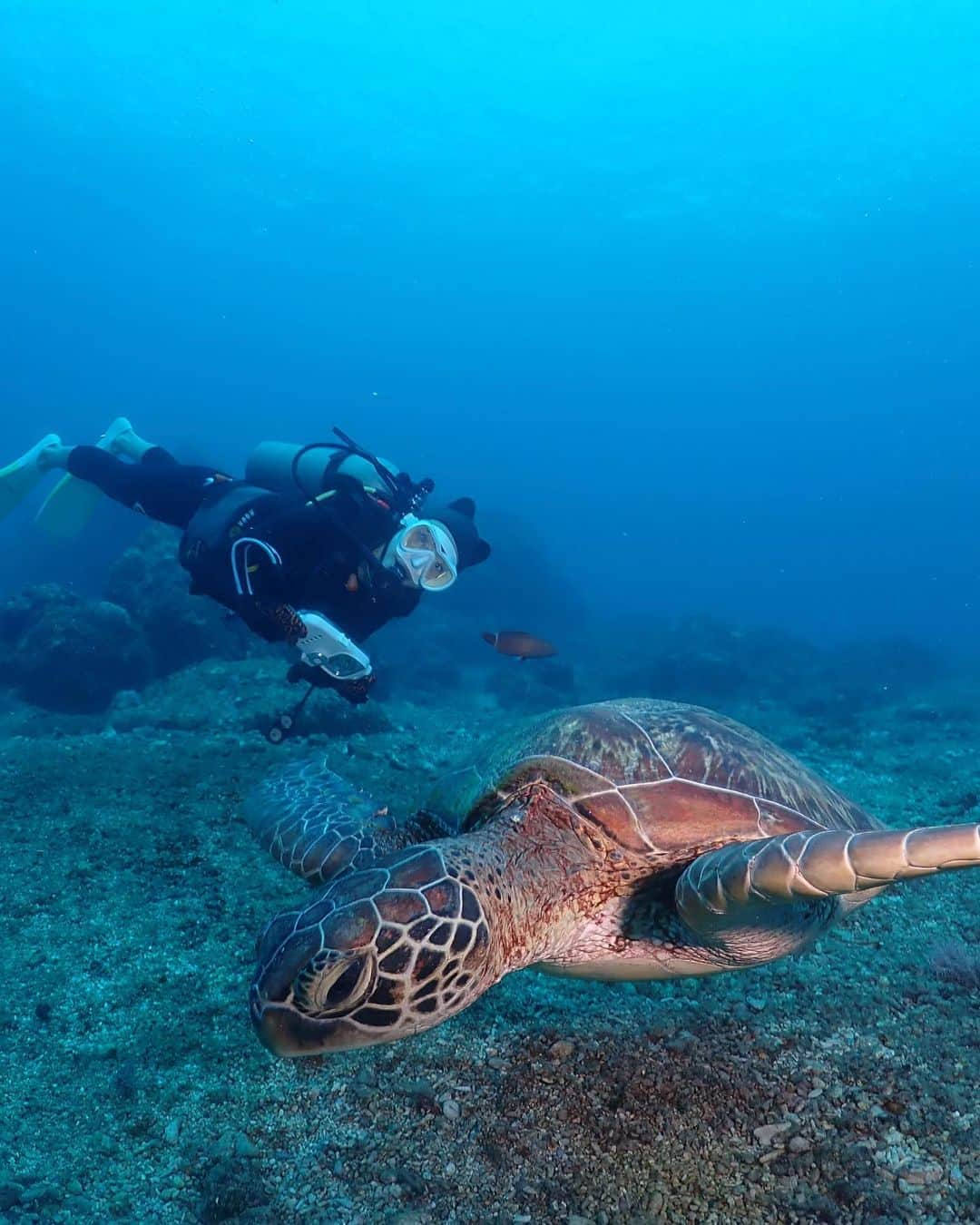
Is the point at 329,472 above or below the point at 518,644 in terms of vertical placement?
above

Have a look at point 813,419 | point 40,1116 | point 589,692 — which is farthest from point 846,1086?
point 813,419

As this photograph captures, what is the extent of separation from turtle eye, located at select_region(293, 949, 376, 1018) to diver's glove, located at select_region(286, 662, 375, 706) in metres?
3.89

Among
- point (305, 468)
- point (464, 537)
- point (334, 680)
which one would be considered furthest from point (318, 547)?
point (305, 468)

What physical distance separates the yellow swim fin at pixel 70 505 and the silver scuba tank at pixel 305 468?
3.11m

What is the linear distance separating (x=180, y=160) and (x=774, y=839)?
83.4 meters

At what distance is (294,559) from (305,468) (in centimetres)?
248

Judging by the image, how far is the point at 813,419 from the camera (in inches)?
5138

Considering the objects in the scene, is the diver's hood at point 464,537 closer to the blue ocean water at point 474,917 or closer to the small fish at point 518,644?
the small fish at point 518,644

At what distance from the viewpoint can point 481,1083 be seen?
2393 millimetres

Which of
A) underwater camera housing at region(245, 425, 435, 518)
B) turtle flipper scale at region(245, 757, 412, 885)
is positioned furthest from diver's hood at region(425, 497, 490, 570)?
turtle flipper scale at region(245, 757, 412, 885)

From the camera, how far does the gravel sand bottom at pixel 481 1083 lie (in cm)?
189

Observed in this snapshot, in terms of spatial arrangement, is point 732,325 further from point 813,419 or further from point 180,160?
point 180,160

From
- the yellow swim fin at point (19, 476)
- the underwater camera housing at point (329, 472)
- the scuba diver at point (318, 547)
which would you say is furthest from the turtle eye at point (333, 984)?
the yellow swim fin at point (19, 476)

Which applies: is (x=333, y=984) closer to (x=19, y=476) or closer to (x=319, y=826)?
(x=319, y=826)
